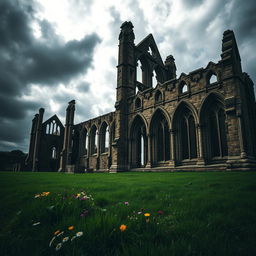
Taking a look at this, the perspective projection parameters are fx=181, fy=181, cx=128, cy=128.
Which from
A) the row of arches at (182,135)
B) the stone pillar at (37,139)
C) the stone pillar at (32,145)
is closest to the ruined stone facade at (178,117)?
the row of arches at (182,135)

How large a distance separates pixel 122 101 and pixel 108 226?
18609 mm

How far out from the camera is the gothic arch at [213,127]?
1343 centimetres

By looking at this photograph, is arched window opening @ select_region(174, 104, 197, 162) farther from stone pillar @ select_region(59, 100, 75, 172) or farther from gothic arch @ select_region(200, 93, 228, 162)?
stone pillar @ select_region(59, 100, 75, 172)

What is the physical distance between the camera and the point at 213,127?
46.5ft

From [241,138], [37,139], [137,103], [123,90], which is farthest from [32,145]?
[241,138]

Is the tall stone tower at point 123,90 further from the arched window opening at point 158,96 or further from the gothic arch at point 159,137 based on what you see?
the arched window opening at point 158,96

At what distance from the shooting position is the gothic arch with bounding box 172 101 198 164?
587 inches

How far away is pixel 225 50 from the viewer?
1325 cm

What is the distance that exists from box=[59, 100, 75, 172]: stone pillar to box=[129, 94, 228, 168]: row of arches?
14.3 metres

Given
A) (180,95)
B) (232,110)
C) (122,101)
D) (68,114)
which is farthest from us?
(68,114)

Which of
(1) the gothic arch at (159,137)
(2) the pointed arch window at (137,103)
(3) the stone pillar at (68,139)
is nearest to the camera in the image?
(1) the gothic arch at (159,137)

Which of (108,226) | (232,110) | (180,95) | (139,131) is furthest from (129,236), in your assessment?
(139,131)

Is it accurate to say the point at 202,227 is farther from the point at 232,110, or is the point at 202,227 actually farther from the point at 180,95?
the point at 180,95

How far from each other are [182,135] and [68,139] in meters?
20.4
